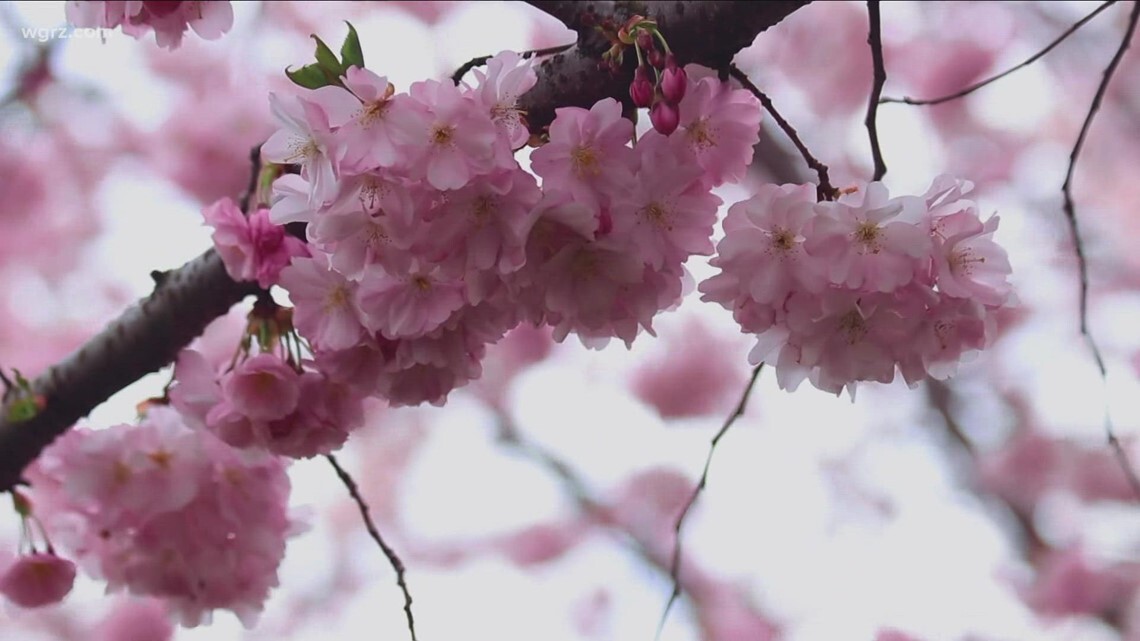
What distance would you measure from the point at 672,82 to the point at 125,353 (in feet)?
2.08

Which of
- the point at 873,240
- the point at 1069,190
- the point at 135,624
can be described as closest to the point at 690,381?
the point at 135,624

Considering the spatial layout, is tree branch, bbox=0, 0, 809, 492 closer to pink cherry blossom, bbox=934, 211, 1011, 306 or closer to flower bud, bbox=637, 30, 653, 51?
flower bud, bbox=637, 30, 653, 51

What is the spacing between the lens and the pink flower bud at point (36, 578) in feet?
3.10

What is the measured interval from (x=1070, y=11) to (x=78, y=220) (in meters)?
2.50

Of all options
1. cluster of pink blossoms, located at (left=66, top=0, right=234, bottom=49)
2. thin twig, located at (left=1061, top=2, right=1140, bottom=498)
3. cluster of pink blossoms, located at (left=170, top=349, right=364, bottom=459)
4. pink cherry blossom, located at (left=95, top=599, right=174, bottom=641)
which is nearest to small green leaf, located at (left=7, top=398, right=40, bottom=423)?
cluster of pink blossoms, located at (left=170, top=349, right=364, bottom=459)

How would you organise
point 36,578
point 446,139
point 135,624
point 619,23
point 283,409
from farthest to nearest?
1. point 135,624
2. point 36,578
3. point 283,409
4. point 619,23
5. point 446,139

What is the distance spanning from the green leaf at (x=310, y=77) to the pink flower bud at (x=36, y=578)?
69 centimetres

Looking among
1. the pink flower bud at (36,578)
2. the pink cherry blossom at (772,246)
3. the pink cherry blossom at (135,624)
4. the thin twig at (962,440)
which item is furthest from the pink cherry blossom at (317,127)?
the thin twig at (962,440)

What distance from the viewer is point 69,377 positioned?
2.98 feet

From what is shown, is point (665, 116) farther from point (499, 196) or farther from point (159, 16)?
point (159, 16)

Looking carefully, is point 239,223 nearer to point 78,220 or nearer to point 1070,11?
point 78,220

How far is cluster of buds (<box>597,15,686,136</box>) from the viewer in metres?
0.49

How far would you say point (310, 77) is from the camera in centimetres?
51

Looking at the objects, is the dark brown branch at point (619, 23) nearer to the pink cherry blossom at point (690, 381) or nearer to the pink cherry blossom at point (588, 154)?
the pink cherry blossom at point (588, 154)
